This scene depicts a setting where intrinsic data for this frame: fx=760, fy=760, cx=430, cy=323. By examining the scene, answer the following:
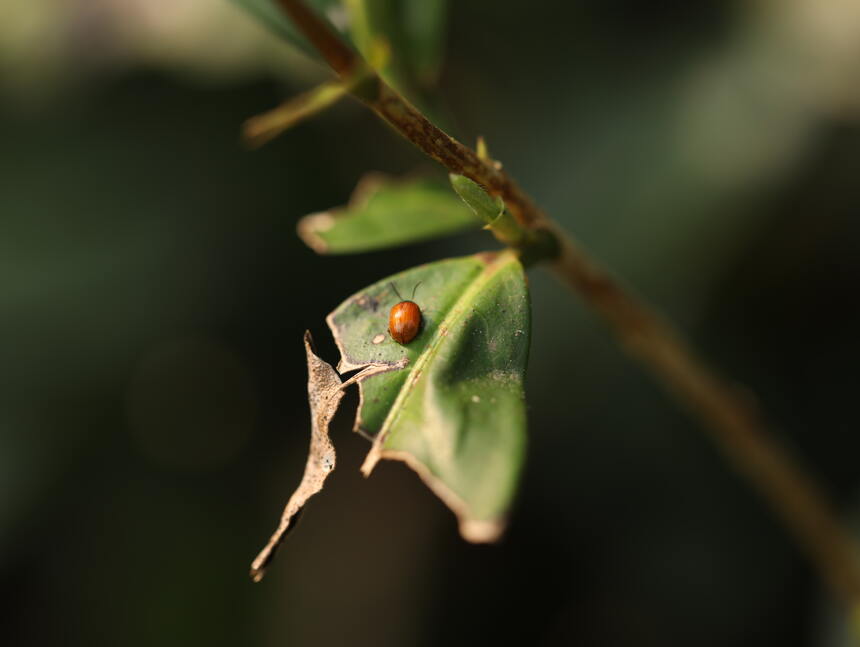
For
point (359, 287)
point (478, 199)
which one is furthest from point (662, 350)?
point (359, 287)

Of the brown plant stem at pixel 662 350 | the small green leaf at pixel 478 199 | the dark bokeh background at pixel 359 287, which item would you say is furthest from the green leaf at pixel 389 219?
the dark bokeh background at pixel 359 287

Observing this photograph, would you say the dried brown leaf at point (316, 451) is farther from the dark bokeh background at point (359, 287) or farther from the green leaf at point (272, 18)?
the dark bokeh background at point (359, 287)

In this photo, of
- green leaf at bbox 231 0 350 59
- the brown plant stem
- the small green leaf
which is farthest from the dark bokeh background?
the small green leaf

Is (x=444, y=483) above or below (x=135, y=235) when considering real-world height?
above

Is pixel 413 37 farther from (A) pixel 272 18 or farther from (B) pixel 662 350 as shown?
(B) pixel 662 350

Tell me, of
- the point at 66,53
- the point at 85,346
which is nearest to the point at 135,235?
the point at 85,346

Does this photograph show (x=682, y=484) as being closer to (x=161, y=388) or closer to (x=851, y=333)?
(x=851, y=333)
